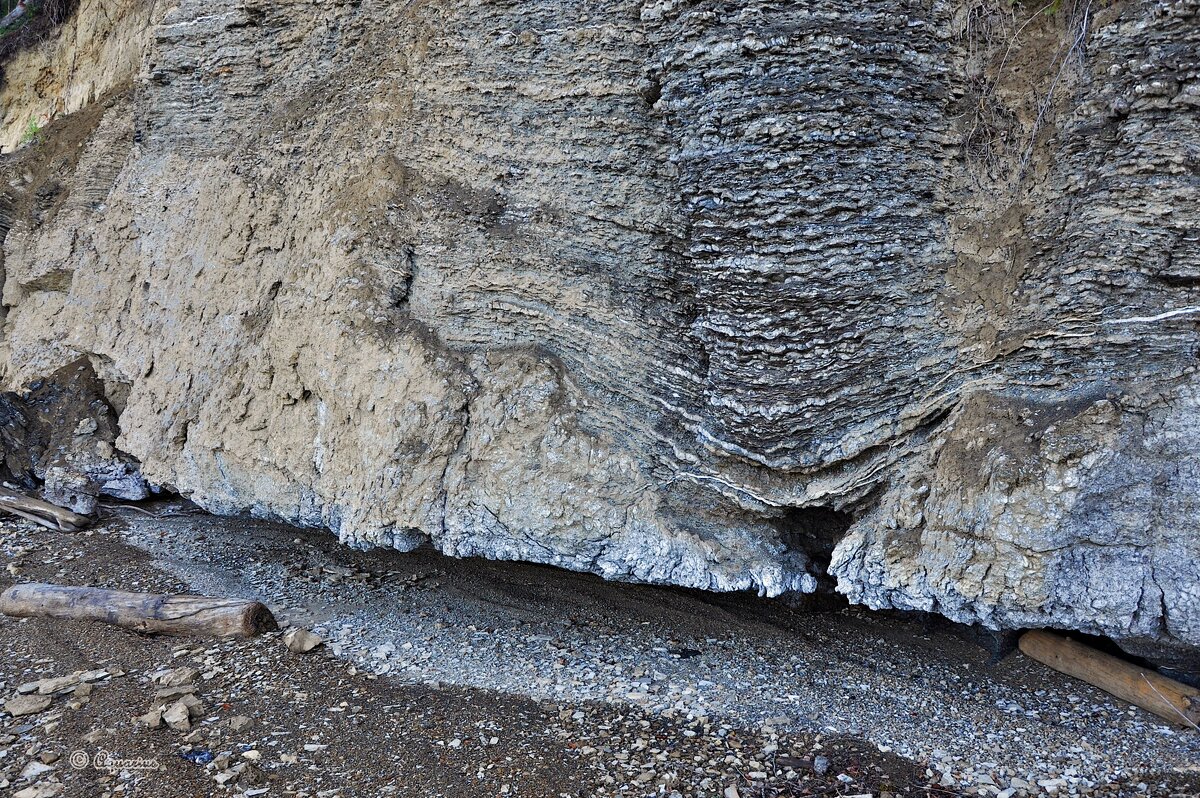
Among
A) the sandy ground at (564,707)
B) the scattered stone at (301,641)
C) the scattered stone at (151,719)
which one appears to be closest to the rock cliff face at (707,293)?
the sandy ground at (564,707)

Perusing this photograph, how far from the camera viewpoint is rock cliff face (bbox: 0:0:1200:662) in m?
3.56

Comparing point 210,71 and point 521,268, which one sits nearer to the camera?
point 521,268

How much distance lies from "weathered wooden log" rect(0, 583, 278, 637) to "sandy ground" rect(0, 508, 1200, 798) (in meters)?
0.11

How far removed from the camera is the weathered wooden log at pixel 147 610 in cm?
543

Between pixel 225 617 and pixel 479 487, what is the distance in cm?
217

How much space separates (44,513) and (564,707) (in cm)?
628

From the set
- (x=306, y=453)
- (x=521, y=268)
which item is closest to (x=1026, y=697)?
(x=521, y=268)

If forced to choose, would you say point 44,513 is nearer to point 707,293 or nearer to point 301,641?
point 301,641

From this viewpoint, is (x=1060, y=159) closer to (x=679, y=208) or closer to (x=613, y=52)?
(x=679, y=208)

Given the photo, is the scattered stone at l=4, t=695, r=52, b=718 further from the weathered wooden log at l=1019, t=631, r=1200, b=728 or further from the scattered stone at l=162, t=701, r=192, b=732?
the weathered wooden log at l=1019, t=631, r=1200, b=728

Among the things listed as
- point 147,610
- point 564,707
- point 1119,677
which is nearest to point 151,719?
point 147,610

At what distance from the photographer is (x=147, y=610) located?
5551 millimetres

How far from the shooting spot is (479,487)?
16.2 feet

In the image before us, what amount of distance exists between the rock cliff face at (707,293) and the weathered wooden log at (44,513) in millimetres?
1475
